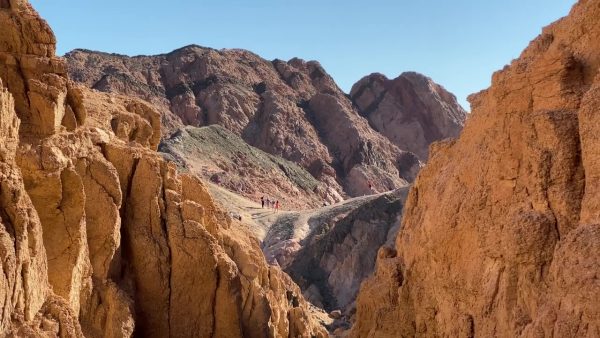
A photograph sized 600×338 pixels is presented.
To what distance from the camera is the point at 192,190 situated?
17.0 meters

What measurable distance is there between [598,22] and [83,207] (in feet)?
31.5

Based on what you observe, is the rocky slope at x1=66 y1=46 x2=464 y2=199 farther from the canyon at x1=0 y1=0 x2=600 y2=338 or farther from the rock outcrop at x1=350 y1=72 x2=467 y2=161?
the canyon at x1=0 y1=0 x2=600 y2=338

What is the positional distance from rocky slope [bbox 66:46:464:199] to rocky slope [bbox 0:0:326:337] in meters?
62.9

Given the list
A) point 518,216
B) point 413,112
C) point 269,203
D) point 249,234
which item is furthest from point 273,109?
point 518,216

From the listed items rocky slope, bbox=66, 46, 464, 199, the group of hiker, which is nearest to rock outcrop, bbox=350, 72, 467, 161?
rocky slope, bbox=66, 46, 464, 199

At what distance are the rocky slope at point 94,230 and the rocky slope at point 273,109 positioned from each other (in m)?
62.9

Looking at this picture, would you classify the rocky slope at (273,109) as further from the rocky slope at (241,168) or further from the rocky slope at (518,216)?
the rocky slope at (518,216)

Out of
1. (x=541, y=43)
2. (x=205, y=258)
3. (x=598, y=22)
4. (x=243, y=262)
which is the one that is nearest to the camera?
(x=598, y=22)

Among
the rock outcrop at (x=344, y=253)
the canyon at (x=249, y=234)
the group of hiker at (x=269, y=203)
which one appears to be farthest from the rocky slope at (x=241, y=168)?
the canyon at (x=249, y=234)

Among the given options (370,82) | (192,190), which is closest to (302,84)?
(370,82)

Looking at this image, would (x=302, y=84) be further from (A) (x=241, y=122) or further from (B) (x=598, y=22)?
(B) (x=598, y=22)

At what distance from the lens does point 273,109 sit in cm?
9150

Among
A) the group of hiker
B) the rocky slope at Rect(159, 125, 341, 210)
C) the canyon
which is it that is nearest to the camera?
the canyon

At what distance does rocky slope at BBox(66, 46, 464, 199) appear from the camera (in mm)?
86812
